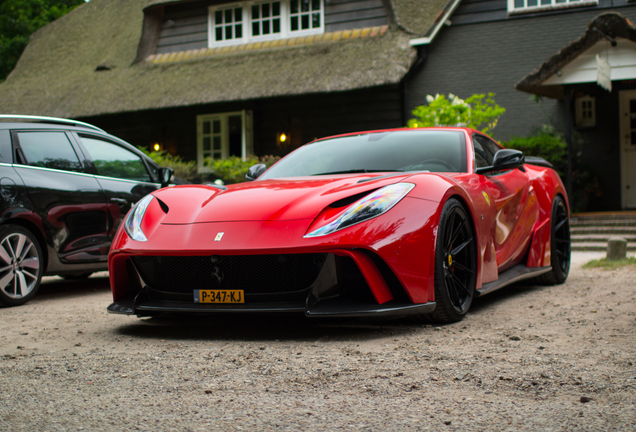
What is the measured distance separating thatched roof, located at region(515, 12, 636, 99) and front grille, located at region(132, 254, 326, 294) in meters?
9.88

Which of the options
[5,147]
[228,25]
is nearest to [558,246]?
[5,147]

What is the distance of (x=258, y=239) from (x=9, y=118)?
340 centimetres

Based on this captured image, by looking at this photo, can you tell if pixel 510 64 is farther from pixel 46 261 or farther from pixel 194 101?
pixel 46 261

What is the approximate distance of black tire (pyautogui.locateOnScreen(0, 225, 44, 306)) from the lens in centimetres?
517

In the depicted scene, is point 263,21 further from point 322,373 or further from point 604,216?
point 322,373

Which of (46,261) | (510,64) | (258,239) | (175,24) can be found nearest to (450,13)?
(510,64)

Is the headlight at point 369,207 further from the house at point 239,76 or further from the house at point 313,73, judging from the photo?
the house at point 239,76

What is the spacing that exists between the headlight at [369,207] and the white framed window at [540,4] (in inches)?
494

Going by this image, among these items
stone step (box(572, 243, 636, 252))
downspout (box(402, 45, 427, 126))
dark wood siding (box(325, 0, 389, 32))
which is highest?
dark wood siding (box(325, 0, 389, 32))

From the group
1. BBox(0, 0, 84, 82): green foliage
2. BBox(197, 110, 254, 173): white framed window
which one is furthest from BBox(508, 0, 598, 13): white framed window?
BBox(0, 0, 84, 82): green foliage

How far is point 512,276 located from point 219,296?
2.44 m

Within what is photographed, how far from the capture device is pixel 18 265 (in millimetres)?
5297

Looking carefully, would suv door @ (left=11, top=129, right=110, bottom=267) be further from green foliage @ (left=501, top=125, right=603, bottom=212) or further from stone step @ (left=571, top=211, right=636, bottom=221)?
stone step @ (left=571, top=211, right=636, bottom=221)

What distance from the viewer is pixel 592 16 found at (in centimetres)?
1424
